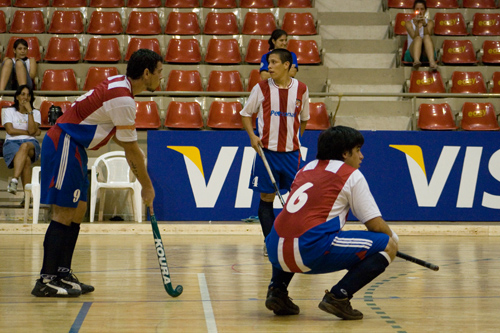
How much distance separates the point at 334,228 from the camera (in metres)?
3.31

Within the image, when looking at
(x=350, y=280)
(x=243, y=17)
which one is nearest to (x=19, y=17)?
(x=243, y=17)

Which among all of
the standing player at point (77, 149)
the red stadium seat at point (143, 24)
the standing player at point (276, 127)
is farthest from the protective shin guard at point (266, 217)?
the red stadium seat at point (143, 24)

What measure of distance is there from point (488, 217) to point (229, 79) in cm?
432

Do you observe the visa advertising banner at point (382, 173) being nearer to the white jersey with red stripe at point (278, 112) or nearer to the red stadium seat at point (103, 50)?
the white jersey with red stripe at point (278, 112)

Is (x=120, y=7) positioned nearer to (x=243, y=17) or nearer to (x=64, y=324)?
(x=243, y=17)

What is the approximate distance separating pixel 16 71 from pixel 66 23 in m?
2.08

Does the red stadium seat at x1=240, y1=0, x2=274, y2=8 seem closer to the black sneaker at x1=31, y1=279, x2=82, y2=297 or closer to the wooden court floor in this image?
the wooden court floor

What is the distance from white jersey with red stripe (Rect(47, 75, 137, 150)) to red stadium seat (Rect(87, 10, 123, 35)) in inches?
317

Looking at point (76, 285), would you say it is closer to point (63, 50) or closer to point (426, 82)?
point (63, 50)

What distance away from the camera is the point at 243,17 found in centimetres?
1219

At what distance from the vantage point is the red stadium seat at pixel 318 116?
373 inches

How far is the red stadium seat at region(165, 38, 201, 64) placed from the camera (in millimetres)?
11164

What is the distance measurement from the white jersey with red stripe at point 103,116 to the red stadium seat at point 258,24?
7947mm

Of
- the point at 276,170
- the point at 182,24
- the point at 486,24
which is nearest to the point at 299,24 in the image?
the point at 182,24
